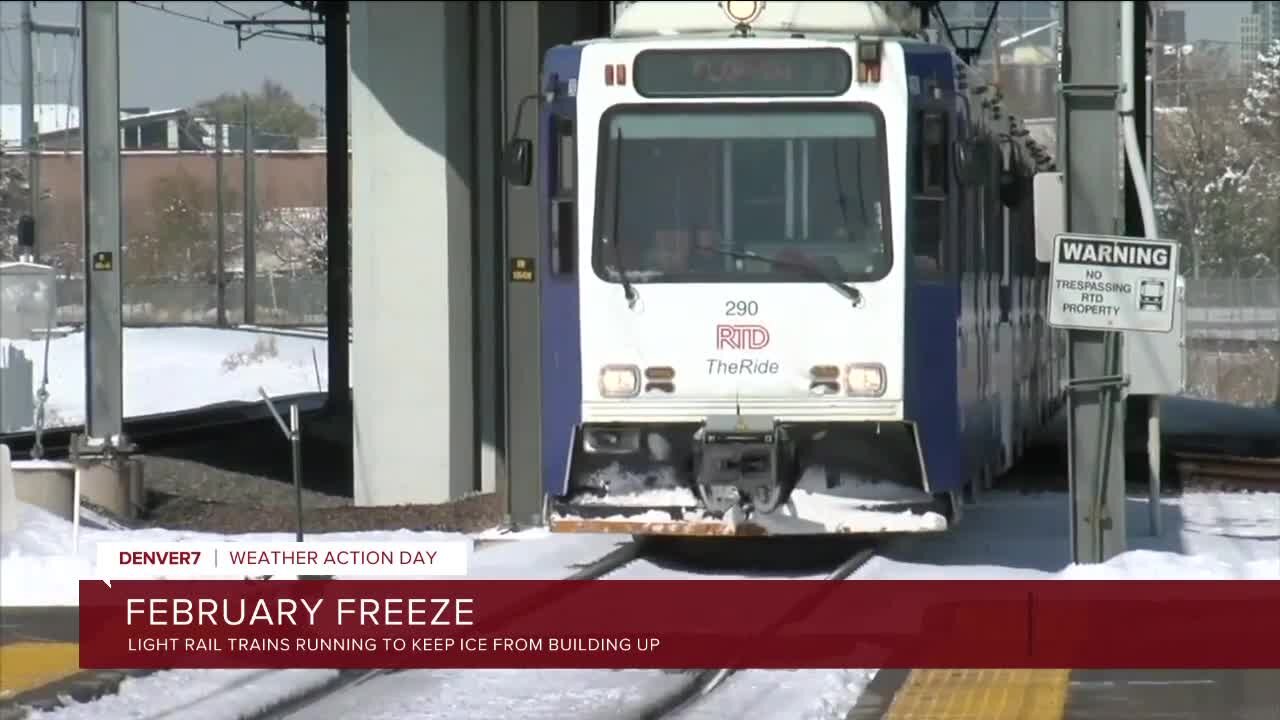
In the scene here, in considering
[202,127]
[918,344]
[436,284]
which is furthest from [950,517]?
[202,127]

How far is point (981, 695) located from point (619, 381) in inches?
185

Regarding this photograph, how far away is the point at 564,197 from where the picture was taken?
14.1m

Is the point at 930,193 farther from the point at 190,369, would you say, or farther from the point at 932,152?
the point at 190,369

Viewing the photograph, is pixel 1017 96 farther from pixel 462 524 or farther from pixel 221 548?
pixel 221 548

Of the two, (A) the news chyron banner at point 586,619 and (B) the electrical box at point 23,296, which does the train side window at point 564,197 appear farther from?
(B) the electrical box at point 23,296

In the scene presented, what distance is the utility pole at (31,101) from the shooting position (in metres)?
32.9

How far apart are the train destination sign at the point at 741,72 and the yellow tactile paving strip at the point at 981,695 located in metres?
4.66

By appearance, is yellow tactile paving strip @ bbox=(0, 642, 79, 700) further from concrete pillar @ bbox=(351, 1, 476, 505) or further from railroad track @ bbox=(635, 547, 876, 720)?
concrete pillar @ bbox=(351, 1, 476, 505)

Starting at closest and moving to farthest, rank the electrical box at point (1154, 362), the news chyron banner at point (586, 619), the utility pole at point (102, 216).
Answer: the news chyron banner at point (586, 619), the electrical box at point (1154, 362), the utility pole at point (102, 216)

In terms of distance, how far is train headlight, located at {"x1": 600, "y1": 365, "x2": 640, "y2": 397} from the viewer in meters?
13.9

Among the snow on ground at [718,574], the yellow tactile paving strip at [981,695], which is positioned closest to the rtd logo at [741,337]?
the snow on ground at [718,574]

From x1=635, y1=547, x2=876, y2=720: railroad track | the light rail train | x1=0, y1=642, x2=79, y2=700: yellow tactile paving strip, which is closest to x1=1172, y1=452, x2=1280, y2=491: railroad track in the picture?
the light rail train

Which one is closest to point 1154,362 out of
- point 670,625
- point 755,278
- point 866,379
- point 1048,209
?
point 1048,209

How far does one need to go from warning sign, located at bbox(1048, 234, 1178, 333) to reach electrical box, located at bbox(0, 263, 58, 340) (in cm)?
1205
